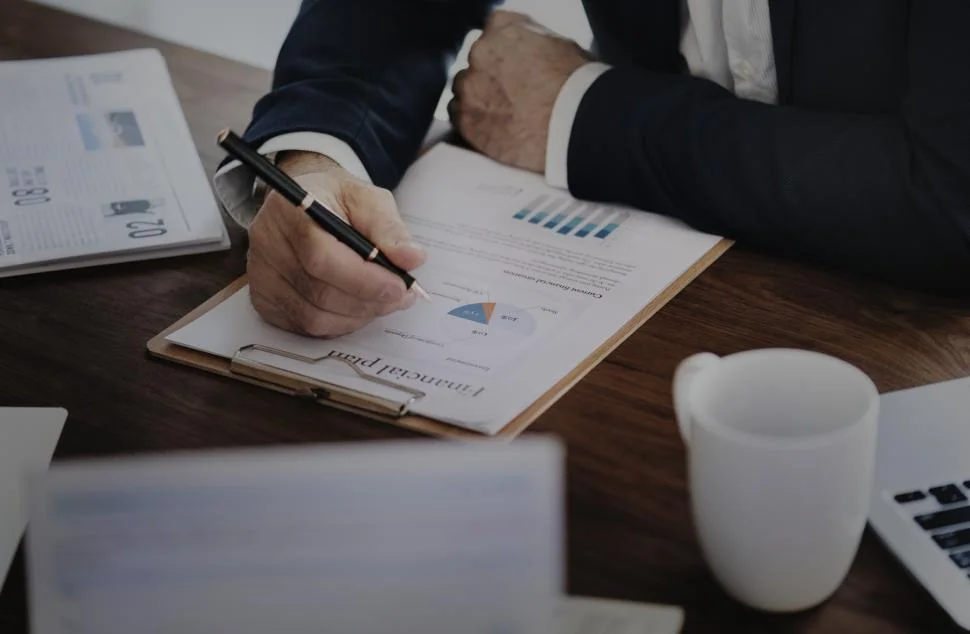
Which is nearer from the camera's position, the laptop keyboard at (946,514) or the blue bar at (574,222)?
the laptop keyboard at (946,514)

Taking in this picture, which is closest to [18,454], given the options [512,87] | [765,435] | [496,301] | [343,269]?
[343,269]

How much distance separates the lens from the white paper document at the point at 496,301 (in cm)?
93

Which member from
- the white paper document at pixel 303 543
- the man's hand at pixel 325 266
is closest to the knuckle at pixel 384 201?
the man's hand at pixel 325 266

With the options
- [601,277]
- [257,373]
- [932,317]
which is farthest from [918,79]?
[257,373]

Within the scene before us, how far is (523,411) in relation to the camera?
0.89 m

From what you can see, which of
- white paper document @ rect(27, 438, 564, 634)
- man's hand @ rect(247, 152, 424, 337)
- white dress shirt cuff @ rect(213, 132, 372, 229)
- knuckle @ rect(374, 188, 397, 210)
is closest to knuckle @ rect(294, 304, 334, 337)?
man's hand @ rect(247, 152, 424, 337)

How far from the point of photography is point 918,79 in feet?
3.43

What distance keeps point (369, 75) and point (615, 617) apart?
0.73 m

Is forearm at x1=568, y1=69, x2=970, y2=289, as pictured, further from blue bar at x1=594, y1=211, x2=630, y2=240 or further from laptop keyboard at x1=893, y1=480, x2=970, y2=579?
laptop keyboard at x1=893, y1=480, x2=970, y2=579

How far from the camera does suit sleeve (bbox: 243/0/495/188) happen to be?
1207 mm

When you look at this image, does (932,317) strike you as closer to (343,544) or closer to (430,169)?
(430,169)

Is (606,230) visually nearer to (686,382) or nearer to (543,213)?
(543,213)

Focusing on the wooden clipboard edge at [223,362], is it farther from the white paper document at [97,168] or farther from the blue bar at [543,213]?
the blue bar at [543,213]

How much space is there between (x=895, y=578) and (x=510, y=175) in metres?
0.61
